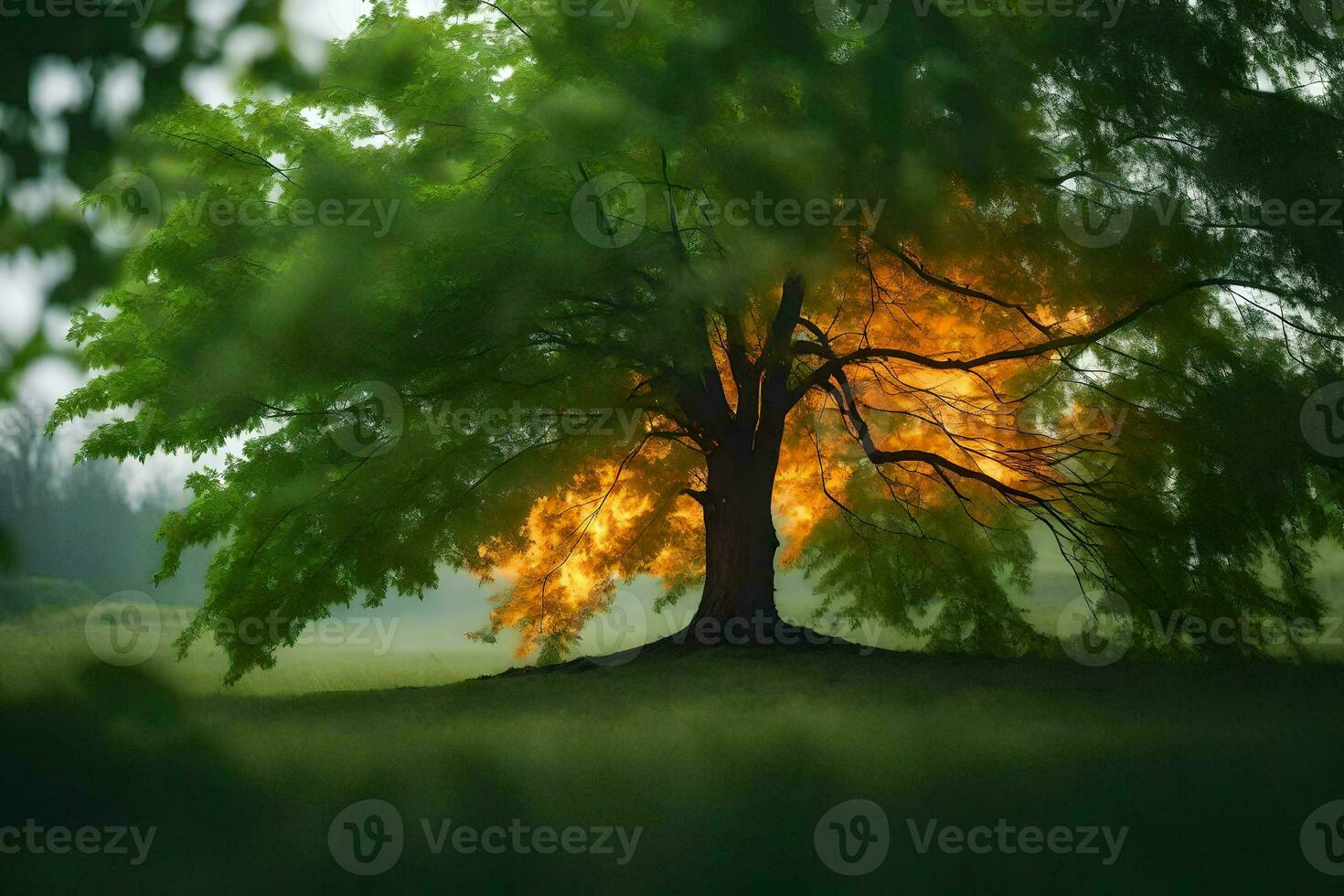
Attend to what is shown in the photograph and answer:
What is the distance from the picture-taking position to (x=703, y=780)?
6344 mm

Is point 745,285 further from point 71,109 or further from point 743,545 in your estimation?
point 71,109

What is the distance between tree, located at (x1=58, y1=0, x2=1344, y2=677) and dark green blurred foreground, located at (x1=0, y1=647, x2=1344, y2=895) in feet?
8.27

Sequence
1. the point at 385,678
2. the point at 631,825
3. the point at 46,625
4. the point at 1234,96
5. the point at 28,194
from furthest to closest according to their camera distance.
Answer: the point at 385,678
the point at 1234,96
the point at 631,825
the point at 28,194
the point at 46,625

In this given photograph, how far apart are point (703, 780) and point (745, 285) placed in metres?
4.82

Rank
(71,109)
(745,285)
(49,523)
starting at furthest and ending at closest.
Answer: (745,285)
(71,109)
(49,523)

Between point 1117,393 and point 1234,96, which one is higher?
point 1234,96

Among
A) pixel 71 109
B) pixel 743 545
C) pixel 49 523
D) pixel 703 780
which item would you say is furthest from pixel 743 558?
pixel 49 523

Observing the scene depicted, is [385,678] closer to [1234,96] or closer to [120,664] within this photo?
[1234,96]

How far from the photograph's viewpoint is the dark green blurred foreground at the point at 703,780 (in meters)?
3.80

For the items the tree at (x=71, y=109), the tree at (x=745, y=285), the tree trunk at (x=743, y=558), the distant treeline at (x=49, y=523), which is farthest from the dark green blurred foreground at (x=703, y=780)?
the tree trunk at (x=743, y=558)

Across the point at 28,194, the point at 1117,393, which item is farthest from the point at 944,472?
the point at 28,194

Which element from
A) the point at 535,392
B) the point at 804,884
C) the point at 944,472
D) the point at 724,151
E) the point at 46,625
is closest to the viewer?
the point at 46,625

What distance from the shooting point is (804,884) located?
179 inches

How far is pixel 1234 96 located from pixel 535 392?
708 centimetres
